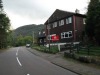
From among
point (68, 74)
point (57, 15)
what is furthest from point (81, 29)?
point (68, 74)

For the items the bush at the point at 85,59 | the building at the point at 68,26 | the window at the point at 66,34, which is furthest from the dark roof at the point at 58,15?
the bush at the point at 85,59

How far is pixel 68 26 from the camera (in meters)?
43.9

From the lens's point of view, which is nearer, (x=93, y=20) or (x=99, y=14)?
(x=99, y=14)

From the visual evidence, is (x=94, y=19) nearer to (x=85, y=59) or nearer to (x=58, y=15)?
(x=85, y=59)

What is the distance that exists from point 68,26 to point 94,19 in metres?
12.9

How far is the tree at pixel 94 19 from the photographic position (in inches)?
1201

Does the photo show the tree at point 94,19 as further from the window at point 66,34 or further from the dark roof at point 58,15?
the dark roof at point 58,15

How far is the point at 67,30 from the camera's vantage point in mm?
44219

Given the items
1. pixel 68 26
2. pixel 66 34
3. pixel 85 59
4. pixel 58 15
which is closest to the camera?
pixel 85 59

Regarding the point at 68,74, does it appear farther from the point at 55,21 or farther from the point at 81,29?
the point at 55,21

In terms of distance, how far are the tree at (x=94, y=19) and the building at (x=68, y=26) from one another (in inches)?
275

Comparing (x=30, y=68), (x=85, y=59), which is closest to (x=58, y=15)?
(x=85, y=59)

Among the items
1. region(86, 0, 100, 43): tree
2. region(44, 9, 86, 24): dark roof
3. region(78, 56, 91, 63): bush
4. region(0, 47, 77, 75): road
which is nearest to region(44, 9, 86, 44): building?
region(44, 9, 86, 24): dark roof

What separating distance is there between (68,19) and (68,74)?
29809 mm
